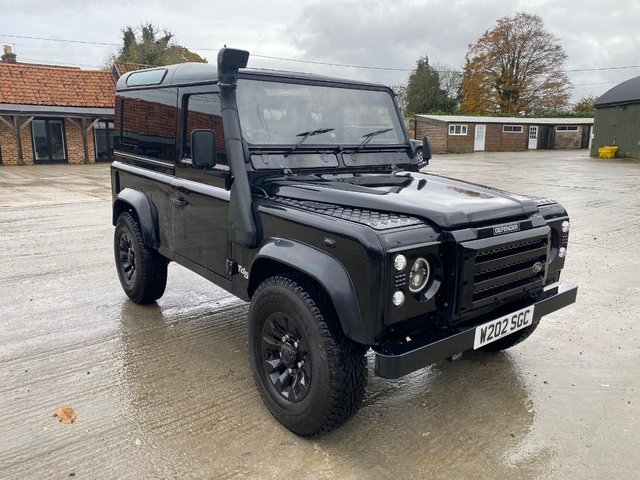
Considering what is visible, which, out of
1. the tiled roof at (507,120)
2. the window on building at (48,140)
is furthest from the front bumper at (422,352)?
the tiled roof at (507,120)

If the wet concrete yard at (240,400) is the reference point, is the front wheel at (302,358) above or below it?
above

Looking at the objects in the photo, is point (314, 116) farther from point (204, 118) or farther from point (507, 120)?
point (507, 120)

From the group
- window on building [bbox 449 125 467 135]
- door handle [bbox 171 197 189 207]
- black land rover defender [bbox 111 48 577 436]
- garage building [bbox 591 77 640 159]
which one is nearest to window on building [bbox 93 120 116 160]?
window on building [bbox 449 125 467 135]

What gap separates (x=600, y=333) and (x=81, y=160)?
2318 cm

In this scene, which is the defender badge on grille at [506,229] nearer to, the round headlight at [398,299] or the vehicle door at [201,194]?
the round headlight at [398,299]

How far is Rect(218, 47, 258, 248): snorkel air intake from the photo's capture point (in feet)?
10.8

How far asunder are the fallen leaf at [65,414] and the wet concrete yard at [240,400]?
0.16 ft

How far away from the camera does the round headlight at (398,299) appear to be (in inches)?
97.4

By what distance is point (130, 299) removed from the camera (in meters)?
5.16

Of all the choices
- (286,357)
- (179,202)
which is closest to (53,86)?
(179,202)

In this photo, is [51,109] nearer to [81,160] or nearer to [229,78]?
[81,160]

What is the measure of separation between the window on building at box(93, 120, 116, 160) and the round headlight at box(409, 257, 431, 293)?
77.5 feet

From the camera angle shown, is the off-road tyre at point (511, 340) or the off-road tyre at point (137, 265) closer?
the off-road tyre at point (511, 340)

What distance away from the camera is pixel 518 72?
144 ft
